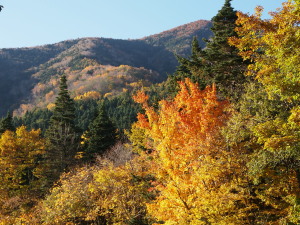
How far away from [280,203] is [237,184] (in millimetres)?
2211

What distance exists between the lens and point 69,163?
1371 inches

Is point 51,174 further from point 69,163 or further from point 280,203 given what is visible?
point 280,203

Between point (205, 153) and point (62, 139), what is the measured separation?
28.5 metres

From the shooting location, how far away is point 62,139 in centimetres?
3756

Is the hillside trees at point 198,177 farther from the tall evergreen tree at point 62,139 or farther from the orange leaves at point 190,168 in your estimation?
the tall evergreen tree at point 62,139

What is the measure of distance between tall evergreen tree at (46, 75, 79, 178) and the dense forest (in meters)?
0.16

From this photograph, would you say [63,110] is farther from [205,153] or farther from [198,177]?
[198,177]

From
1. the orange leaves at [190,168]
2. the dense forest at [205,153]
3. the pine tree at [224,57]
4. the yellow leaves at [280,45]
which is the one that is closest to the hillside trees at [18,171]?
the dense forest at [205,153]

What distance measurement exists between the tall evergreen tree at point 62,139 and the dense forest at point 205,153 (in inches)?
6.2

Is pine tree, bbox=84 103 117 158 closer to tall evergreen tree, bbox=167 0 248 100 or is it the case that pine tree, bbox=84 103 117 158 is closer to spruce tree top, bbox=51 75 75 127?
spruce tree top, bbox=51 75 75 127

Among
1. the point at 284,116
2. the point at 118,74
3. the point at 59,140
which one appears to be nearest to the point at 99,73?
the point at 118,74

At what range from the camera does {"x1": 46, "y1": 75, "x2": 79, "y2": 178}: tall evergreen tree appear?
1361 inches

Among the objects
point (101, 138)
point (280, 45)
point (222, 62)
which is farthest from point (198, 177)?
point (101, 138)

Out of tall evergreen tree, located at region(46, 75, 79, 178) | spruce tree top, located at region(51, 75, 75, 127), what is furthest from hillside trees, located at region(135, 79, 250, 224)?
spruce tree top, located at region(51, 75, 75, 127)
